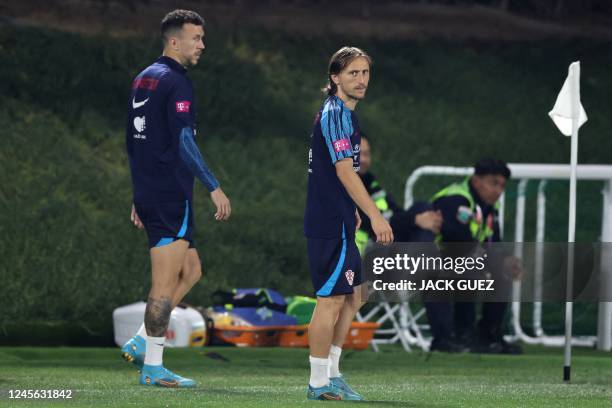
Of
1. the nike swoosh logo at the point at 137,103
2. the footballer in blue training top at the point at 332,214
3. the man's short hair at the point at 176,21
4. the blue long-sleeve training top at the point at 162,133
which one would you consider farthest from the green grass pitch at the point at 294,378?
the man's short hair at the point at 176,21

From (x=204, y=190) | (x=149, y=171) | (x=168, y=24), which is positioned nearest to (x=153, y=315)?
(x=149, y=171)

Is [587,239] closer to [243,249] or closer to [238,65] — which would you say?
[243,249]

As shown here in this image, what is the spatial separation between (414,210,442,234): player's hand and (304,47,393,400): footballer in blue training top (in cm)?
441

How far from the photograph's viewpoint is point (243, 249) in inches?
613

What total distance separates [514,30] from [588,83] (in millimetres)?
2098

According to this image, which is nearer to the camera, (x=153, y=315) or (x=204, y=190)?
(x=153, y=315)

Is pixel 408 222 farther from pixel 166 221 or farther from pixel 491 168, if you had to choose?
pixel 166 221

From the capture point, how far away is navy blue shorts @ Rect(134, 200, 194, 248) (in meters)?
8.39

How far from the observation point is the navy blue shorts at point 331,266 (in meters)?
7.62

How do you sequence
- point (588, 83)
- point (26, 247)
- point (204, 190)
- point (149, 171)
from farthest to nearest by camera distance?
point (588, 83) < point (204, 190) < point (26, 247) < point (149, 171)

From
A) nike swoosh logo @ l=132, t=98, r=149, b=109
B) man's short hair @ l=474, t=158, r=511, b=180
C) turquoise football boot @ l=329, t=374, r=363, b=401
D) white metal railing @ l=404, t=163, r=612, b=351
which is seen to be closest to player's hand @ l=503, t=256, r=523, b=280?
man's short hair @ l=474, t=158, r=511, b=180

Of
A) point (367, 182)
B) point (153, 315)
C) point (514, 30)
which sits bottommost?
point (153, 315)

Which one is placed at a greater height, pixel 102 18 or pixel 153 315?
pixel 102 18

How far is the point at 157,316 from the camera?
8.45m
